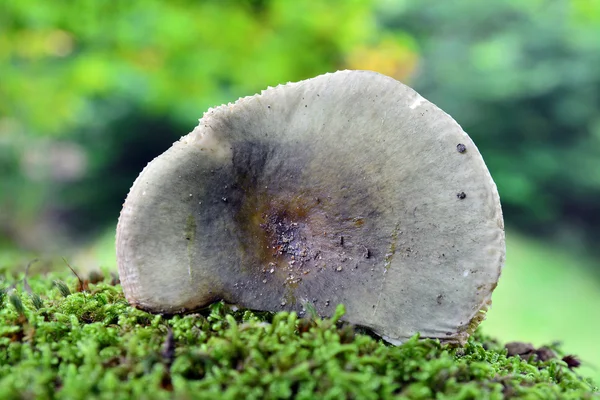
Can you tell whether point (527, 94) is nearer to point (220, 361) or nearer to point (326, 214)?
point (326, 214)

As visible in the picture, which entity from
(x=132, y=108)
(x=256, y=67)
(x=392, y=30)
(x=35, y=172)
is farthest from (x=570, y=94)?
(x=35, y=172)

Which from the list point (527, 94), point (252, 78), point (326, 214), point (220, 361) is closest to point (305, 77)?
point (252, 78)

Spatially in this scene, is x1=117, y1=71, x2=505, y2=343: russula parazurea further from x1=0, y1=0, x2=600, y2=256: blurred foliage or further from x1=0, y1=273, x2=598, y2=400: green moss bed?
x1=0, y1=0, x2=600, y2=256: blurred foliage

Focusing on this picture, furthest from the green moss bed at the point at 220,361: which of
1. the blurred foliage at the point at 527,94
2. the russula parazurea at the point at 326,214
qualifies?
the blurred foliage at the point at 527,94

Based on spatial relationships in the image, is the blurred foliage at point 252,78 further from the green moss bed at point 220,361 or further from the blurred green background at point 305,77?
the green moss bed at point 220,361

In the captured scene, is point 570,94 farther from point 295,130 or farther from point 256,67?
point 295,130

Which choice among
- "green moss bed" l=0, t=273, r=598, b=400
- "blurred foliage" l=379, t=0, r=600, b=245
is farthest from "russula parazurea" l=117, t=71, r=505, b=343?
"blurred foliage" l=379, t=0, r=600, b=245
